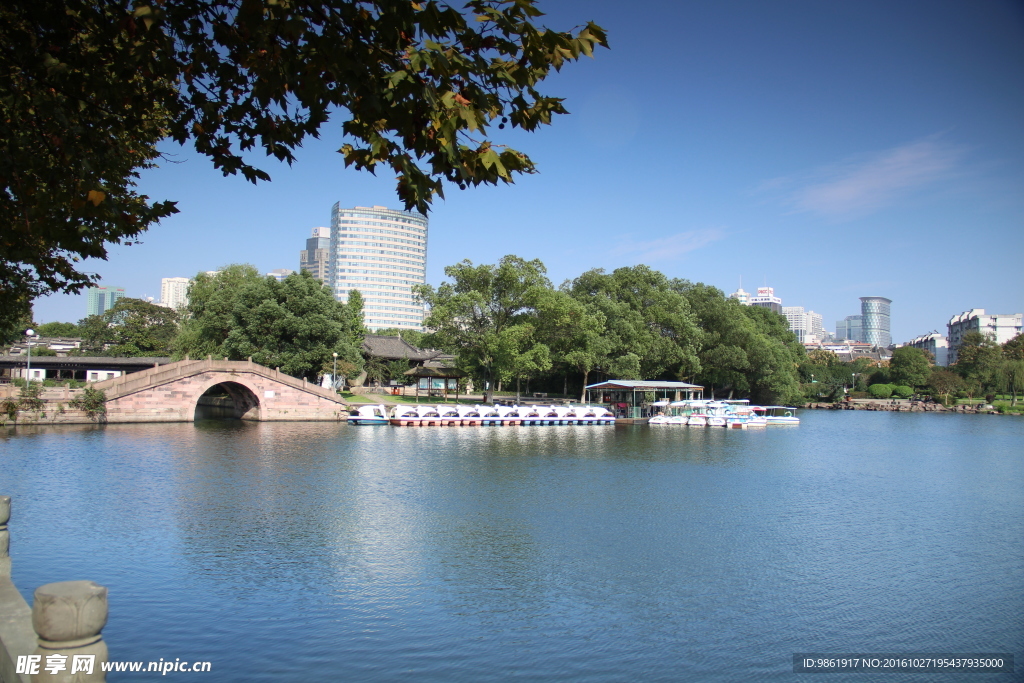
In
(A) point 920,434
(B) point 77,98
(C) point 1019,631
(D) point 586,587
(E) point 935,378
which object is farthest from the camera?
(E) point 935,378

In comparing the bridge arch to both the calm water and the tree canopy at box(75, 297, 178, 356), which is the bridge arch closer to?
the calm water

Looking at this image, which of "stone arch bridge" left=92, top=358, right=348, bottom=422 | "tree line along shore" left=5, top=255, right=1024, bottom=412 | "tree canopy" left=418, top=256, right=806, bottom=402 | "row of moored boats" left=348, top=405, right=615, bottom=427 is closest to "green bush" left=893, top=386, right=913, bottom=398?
"tree line along shore" left=5, top=255, right=1024, bottom=412

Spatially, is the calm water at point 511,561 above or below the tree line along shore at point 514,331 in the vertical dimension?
below

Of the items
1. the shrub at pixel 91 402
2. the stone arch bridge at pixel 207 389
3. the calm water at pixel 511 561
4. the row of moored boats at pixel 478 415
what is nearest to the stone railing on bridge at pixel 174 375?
the stone arch bridge at pixel 207 389

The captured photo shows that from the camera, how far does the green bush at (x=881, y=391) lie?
286ft

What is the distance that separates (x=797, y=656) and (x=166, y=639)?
934 centimetres

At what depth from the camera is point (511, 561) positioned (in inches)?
564

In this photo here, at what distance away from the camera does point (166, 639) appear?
10109mm

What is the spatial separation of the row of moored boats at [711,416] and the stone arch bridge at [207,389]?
2262 cm

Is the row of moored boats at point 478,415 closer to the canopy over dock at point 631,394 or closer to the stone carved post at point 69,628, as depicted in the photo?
the canopy over dock at point 631,394

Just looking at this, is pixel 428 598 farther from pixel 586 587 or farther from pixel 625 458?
pixel 625 458

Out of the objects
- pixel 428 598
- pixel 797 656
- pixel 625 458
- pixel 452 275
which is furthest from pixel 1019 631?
pixel 452 275

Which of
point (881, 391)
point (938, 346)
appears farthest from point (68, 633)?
point (938, 346)

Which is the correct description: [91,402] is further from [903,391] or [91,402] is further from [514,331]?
[903,391]
